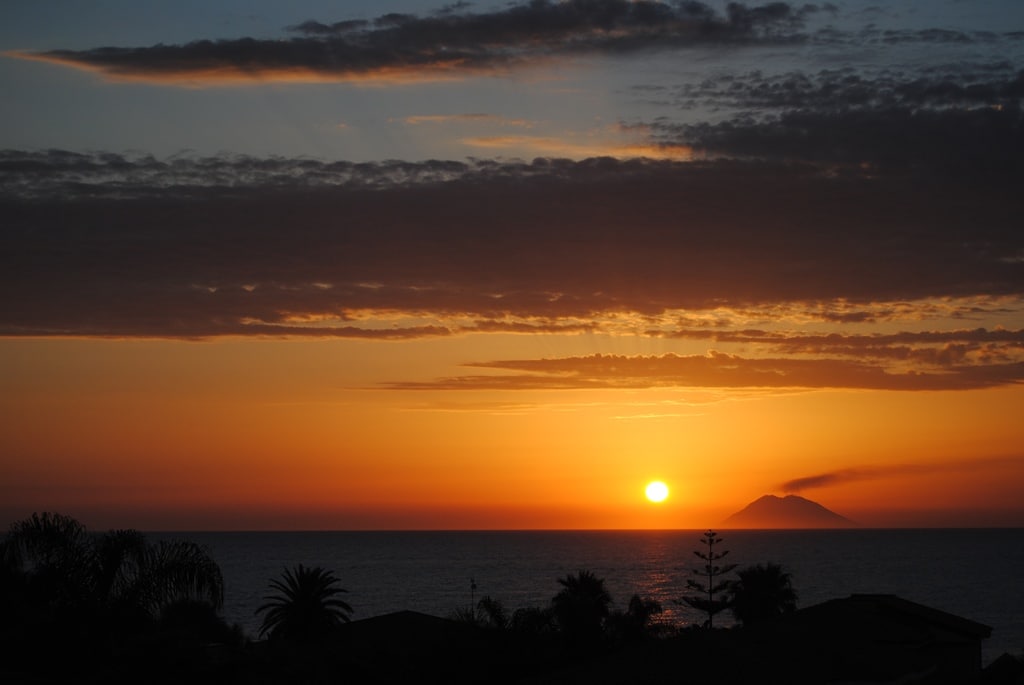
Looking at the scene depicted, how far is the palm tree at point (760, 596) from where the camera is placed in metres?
57.8

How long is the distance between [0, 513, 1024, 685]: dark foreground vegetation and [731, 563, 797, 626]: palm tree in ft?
40.9

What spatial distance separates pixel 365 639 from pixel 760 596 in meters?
28.3

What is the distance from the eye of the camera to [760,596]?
58.0 meters

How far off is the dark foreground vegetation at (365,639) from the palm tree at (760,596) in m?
12.5

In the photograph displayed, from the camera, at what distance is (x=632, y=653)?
3138 centimetres

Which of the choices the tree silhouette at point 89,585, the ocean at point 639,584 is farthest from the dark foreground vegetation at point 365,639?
the ocean at point 639,584

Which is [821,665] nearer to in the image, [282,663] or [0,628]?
[282,663]

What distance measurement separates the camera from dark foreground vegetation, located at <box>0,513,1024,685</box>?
2269 centimetres

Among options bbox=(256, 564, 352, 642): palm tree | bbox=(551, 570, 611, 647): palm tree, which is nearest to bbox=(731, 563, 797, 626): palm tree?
bbox=(551, 570, 611, 647): palm tree

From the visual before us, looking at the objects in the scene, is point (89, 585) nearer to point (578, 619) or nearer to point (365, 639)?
point (365, 639)

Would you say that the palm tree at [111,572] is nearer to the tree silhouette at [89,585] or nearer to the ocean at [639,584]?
the tree silhouette at [89,585]

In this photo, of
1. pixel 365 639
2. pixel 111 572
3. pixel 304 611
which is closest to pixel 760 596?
pixel 304 611

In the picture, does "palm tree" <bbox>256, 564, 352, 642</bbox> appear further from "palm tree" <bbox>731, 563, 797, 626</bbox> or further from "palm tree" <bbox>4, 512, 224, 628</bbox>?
"palm tree" <bbox>731, 563, 797, 626</bbox>

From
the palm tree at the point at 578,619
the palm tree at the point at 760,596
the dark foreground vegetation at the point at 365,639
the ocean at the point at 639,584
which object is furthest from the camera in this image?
the ocean at the point at 639,584
